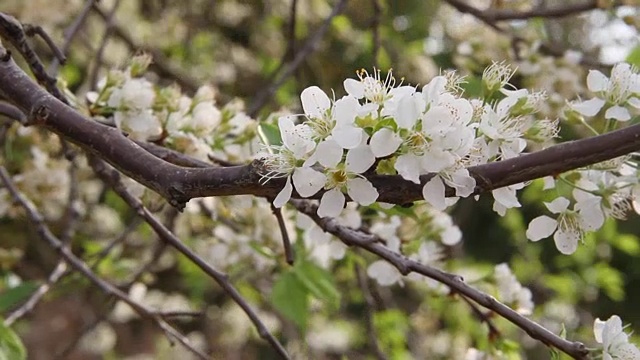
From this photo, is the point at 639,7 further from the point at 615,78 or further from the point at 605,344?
the point at 605,344

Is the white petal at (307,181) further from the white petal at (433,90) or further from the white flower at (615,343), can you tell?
the white flower at (615,343)

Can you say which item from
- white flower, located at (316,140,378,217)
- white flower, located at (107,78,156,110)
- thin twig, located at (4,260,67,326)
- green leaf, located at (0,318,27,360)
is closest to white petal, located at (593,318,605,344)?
white flower, located at (316,140,378,217)

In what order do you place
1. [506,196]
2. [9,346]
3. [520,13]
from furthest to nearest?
[520,13], [9,346], [506,196]

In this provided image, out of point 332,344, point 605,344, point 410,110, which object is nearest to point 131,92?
point 410,110

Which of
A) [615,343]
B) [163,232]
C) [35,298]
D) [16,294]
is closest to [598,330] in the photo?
[615,343]

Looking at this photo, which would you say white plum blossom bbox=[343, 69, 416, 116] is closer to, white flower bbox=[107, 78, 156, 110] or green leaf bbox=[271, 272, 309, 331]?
white flower bbox=[107, 78, 156, 110]

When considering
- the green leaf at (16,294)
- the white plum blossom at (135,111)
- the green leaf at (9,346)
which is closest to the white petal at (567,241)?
the white plum blossom at (135,111)

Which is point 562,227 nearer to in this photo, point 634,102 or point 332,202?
point 634,102
